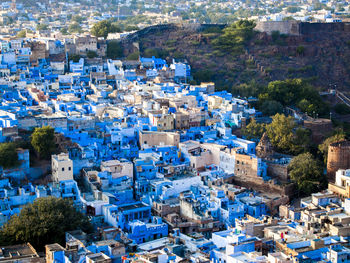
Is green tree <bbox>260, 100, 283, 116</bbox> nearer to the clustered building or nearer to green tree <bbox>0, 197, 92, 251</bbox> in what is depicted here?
the clustered building

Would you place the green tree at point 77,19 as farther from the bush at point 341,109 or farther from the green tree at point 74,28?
the bush at point 341,109

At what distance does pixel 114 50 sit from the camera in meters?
32.3

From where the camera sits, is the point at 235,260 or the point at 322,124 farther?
the point at 322,124

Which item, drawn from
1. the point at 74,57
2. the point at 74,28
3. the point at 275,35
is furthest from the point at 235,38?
the point at 74,28

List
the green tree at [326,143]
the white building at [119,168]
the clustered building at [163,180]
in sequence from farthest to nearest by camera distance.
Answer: the green tree at [326,143] → the white building at [119,168] → the clustered building at [163,180]

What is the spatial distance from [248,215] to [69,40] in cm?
1702

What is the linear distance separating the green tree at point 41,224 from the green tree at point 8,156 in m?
2.64

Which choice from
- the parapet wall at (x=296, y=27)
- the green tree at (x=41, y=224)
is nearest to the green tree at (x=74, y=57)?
the parapet wall at (x=296, y=27)

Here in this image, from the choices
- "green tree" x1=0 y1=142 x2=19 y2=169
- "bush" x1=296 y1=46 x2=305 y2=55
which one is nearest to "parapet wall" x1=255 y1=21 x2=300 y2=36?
"bush" x1=296 y1=46 x2=305 y2=55

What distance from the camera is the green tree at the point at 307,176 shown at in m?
18.9

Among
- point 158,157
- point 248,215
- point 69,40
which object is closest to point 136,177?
point 158,157

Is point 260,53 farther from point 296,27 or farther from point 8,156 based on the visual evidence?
point 8,156

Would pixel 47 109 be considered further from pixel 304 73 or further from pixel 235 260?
pixel 304 73

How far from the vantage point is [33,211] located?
15.4 meters
